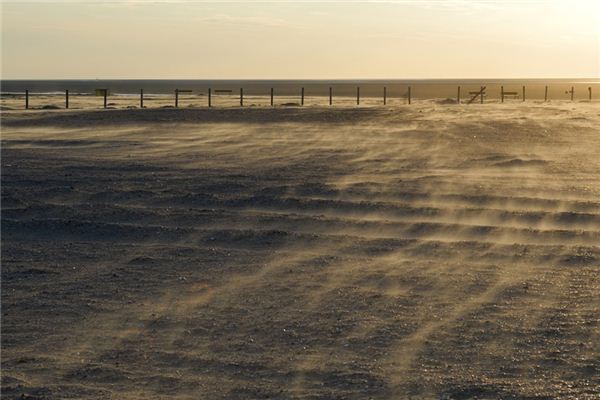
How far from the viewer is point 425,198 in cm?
1541

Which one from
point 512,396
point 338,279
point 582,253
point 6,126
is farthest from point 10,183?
point 6,126

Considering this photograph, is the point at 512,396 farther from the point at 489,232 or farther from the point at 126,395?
the point at 489,232

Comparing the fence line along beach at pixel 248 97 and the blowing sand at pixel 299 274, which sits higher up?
the fence line along beach at pixel 248 97

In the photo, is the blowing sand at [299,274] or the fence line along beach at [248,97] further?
the fence line along beach at [248,97]

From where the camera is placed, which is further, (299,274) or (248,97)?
(248,97)

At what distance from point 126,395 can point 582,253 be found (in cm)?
670

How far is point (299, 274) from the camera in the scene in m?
10.9

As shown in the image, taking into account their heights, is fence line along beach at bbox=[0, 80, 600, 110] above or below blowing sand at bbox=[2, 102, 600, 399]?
above

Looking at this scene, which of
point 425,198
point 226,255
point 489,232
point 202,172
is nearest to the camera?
point 226,255

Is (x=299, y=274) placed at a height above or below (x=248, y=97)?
below

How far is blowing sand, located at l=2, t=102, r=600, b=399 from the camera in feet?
25.2

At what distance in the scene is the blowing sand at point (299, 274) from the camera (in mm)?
7688

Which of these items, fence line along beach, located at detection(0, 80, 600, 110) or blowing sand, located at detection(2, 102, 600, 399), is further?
fence line along beach, located at detection(0, 80, 600, 110)

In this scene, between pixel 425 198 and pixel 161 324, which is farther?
pixel 425 198
